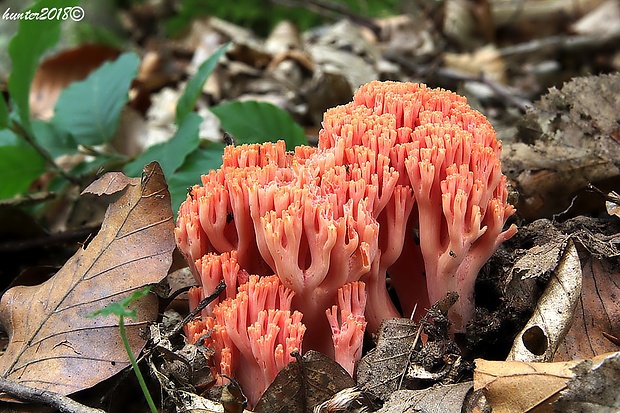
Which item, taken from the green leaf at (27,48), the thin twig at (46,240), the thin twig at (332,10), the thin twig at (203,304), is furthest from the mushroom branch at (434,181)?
the thin twig at (332,10)

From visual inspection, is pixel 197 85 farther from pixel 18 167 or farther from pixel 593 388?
pixel 593 388

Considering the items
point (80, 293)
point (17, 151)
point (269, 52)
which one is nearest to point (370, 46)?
point (269, 52)

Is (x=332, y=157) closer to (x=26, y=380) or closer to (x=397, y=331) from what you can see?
(x=397, y=331)

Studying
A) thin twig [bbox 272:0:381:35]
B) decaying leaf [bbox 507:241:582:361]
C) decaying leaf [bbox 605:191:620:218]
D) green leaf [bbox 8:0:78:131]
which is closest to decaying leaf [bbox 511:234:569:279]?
decaying leaf [bbox 507:241:582:361]

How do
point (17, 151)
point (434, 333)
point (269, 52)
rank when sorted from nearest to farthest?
point (434, 333) < point (17, 151) < point (269, 52)

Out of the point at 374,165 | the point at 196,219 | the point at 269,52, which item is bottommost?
the point at 269,52

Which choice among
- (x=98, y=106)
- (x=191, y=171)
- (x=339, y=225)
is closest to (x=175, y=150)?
(x=191, y=171)

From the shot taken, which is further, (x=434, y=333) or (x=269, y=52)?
(x=269, y=52)

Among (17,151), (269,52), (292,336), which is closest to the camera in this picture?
(292,336)
